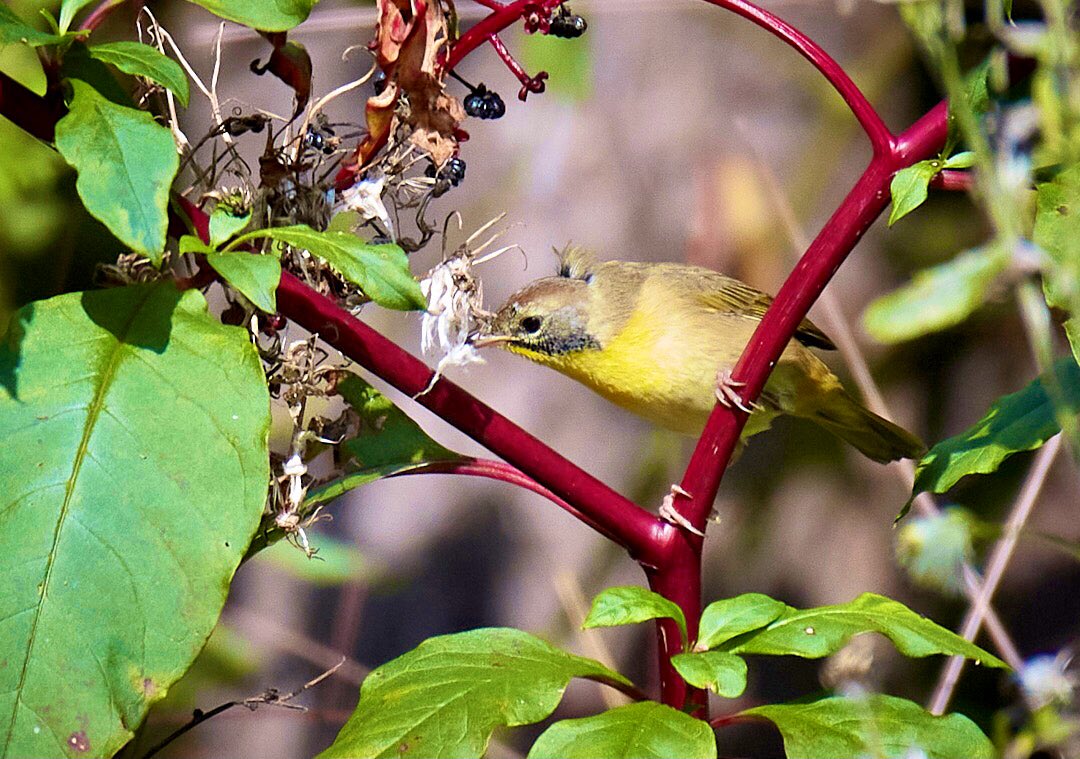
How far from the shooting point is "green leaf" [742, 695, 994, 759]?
0.93m

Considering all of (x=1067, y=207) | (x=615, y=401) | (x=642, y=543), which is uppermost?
Answer: (x=1067, y=207)

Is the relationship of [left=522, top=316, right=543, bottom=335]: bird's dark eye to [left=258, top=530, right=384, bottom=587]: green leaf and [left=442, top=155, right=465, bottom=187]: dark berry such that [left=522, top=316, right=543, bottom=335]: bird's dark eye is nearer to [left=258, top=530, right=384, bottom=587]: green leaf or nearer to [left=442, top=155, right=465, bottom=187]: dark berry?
[left=258, top=530, right=384, bottom=587]: green leaf

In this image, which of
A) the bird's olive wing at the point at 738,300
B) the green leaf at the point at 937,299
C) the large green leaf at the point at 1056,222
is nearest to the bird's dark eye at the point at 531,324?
the bird's olive wing at the point at 738,300

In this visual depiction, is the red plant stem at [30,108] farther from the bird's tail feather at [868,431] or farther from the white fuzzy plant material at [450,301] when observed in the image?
the bird's tail feather at [868,431]

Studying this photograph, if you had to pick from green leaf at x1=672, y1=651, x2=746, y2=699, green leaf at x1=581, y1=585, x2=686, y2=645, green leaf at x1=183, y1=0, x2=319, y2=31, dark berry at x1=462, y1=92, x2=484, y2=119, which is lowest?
green leaf at x1=672, y1=651, x2=746, y2=699

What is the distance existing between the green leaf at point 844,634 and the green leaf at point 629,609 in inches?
2.9

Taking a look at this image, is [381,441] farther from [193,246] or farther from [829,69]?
[829,69]

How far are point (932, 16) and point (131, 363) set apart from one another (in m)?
0.65

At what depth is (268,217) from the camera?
1025mm

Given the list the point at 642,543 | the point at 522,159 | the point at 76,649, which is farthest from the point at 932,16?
the point at 522,159

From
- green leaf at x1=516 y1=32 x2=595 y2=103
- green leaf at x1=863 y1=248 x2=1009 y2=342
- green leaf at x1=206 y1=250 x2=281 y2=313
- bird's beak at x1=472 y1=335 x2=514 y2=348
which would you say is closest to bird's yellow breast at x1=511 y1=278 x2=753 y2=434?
bird's beak at x1=472 y1=335 x2=514 y2=348

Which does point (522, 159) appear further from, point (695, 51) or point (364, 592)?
point (364, 592)

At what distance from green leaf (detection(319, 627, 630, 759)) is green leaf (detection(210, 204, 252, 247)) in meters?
0.41

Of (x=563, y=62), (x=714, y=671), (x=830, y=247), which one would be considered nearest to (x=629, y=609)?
(x=714, y=671)
